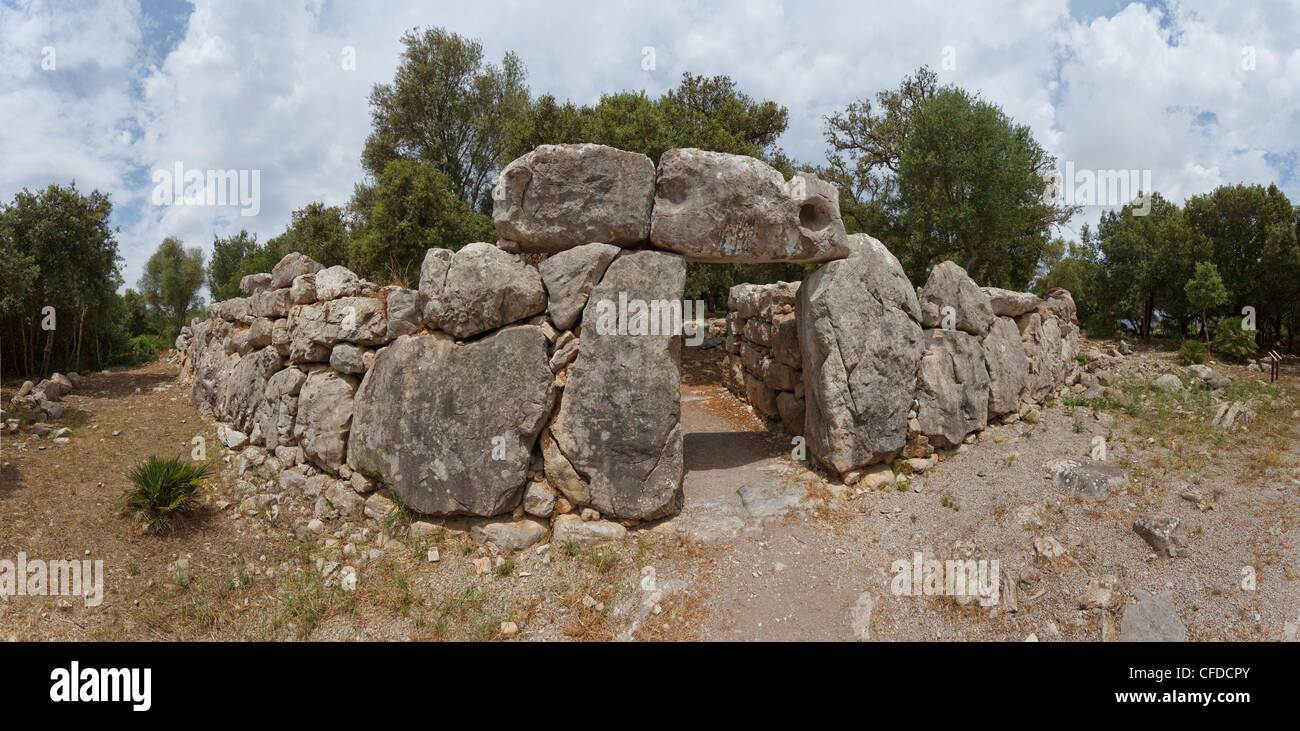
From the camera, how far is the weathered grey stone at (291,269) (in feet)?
27.5

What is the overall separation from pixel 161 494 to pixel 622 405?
5395mm

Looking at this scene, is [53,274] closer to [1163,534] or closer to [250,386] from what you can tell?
[250,386]

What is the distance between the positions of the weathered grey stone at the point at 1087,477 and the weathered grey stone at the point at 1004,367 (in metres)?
1.77

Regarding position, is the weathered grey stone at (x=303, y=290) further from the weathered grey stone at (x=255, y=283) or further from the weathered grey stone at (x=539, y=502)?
the weathered grey stone at (x=539, y=502)

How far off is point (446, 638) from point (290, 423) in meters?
4.14

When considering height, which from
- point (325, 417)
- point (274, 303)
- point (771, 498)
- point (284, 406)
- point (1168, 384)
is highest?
point (274, 303)

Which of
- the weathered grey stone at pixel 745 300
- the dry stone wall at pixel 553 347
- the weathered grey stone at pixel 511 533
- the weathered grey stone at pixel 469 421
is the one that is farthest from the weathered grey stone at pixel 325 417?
the weathered grey stone at pixel 745 300

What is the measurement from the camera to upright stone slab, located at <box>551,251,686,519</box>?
6812 mm

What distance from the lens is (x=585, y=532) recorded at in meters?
6.70

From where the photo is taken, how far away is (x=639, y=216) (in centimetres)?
704

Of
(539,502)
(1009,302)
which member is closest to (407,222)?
(539,502)

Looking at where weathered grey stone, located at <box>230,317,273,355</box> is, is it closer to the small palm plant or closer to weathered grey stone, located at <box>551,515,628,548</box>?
the small palm plant

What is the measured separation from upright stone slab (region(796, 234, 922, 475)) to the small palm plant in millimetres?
7961

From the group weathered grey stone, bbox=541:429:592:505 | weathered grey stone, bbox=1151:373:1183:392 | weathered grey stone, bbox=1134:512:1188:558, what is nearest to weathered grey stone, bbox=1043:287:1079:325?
weathered grey stone, bbox=1151:373:1183:392
